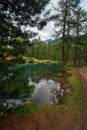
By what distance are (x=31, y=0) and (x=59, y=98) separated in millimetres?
9444

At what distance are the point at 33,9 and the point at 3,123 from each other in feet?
19.0


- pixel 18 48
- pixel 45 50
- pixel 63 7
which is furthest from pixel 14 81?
pixel 45 50

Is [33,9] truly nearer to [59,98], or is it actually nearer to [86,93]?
[59,98]

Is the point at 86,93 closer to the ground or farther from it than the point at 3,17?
closer to the ground

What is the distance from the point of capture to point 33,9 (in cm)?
823

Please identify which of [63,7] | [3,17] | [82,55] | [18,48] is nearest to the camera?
[3,17]

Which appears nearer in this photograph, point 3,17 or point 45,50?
point 3,17

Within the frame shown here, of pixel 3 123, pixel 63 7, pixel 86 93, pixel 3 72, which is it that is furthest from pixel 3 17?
pixel 63 7

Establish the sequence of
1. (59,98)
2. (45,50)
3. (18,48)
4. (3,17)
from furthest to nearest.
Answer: (45,50)
(59,98)
(18,48)
(3,17)

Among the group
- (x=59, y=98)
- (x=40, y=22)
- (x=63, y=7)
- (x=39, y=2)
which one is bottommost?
(x=59, y=98)

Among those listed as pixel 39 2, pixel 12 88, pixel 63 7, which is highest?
pixel 63 7

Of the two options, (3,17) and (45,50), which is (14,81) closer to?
(3,17)

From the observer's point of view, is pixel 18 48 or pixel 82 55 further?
pixel 82 55

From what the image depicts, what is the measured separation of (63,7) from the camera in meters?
32.0
